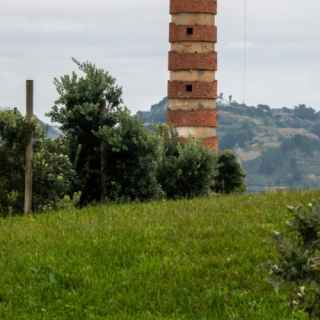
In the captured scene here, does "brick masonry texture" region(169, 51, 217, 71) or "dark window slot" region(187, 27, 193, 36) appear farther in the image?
"dark window slot" region(187, 27, 193, 36)

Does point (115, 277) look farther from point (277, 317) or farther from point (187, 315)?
point (277, 317)

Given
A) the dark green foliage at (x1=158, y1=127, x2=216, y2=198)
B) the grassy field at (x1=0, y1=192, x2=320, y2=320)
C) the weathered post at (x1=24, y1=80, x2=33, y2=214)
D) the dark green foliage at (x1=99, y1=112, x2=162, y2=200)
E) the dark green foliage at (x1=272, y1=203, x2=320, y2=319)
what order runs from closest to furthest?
the dark green foliage at (x1=272, y1=203, x2=320, y2=319)
the grassy field at (x1=0, y1=192, x2=320, y2=320)
the weathered post at (x1=24, y1=80, x2=33, y2=214)
the dark green foliage at (x1=99, y1=112, x2=162, y2=200)
the dark green foliage at (x1=158, y1=127, x2=216, y2=198)

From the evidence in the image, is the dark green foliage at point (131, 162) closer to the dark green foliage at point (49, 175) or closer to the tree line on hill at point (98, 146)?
the tree line on hill at point (98, 146)

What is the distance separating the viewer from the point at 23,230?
1664 cm

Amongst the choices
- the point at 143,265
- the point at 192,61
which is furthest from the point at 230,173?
the point at 143,265

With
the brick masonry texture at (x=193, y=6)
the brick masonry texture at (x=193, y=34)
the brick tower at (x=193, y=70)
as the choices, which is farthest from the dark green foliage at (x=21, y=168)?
the brick masonry texture at (x=193, y=6)

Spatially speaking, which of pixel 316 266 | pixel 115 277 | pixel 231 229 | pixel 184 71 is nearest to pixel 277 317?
pixel 115 277

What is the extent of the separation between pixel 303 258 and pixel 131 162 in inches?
769

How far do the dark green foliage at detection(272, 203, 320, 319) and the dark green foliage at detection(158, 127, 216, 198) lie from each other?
77.8 feet

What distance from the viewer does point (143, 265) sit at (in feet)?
45.1

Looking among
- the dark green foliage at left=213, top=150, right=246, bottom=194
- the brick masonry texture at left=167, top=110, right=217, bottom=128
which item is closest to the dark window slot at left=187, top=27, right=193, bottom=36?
the brick masonry texture at left=167, top=110, right=217, bottom=128

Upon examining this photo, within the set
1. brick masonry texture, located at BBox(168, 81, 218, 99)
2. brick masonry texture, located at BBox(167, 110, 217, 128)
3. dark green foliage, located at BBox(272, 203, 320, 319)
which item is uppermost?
brick masonry texture, located at BBox(168, 81, 218, 99)

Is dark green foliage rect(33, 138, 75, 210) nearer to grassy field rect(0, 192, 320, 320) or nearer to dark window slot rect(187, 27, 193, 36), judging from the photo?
grassy field rect(0, 192, 320, 320)

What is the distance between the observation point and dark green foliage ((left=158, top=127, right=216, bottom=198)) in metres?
30.1
